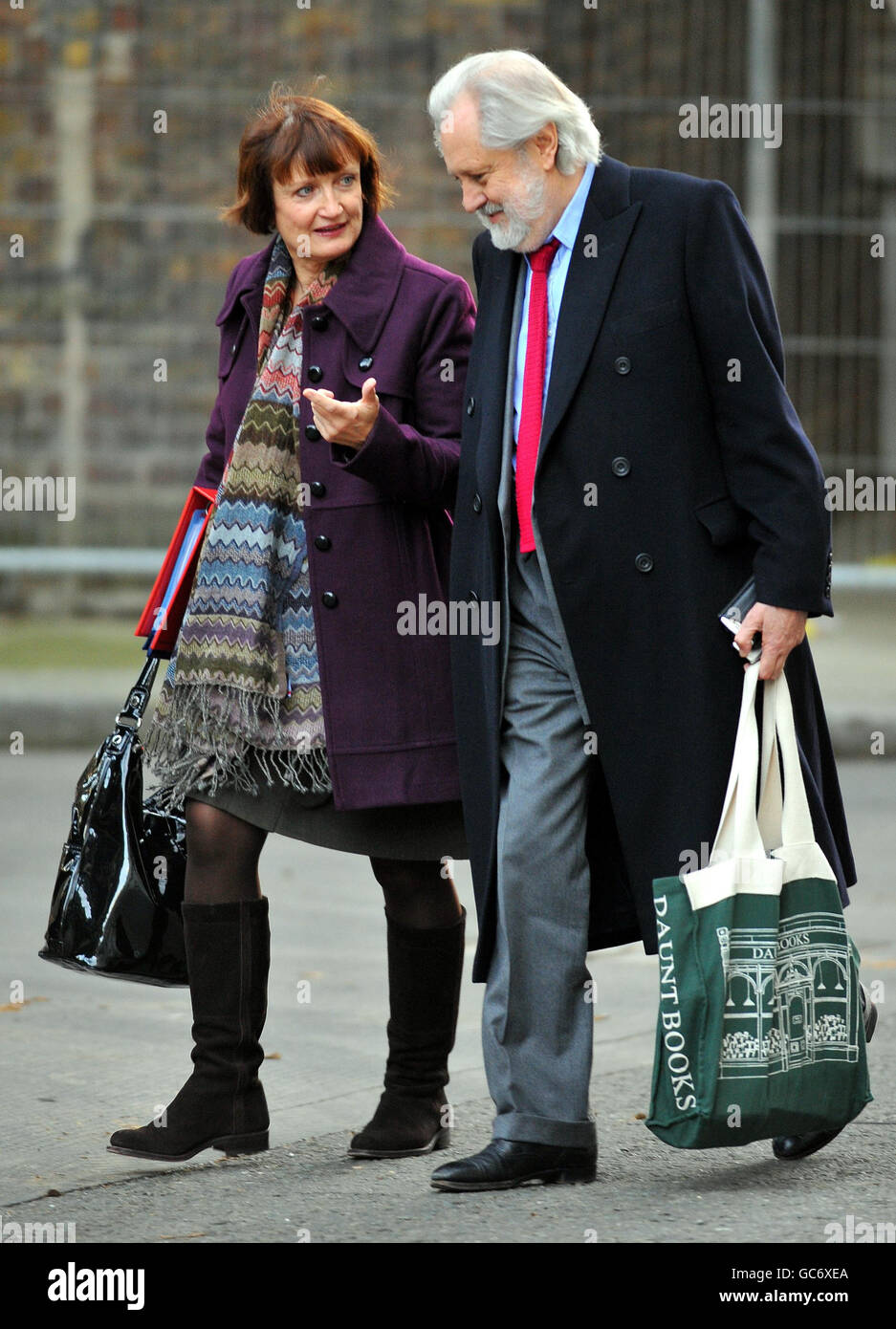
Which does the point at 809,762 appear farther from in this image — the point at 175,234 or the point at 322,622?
the point at 175,234

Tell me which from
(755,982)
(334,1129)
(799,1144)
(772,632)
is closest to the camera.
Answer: (755,982)

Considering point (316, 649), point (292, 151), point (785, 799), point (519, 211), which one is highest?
point (292, 151)

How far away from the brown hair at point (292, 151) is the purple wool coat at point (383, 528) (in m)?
0.16

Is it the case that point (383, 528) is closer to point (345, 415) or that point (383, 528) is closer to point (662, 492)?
point (345, 415)

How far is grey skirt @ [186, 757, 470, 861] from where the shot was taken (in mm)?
3996

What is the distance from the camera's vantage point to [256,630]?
13.0ft

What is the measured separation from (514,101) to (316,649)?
3.39 feet

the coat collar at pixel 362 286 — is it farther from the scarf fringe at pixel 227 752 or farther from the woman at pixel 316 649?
the scarf fringe at pixel 227 752

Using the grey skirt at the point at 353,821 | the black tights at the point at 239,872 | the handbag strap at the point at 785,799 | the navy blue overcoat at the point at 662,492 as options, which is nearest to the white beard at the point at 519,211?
the navy blue overcoat at the point at 662,492

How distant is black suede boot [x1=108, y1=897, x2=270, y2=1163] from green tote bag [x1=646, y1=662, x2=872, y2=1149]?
0.81m

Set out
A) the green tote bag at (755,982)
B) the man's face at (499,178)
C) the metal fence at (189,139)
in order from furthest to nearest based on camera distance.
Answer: the metal fence at (189,139), the man's face at (499,178), the green tote bag at (755,982)

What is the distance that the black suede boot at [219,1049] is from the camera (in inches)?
154

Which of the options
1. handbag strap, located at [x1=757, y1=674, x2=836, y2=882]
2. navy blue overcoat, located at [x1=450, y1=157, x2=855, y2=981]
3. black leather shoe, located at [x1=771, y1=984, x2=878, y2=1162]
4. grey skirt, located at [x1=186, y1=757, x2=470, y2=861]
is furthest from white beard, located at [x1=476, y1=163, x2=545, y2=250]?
black leather shoe, located at [x1=771, y1=984, x2=878, y2=1162]

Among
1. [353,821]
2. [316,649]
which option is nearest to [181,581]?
[316,649]
